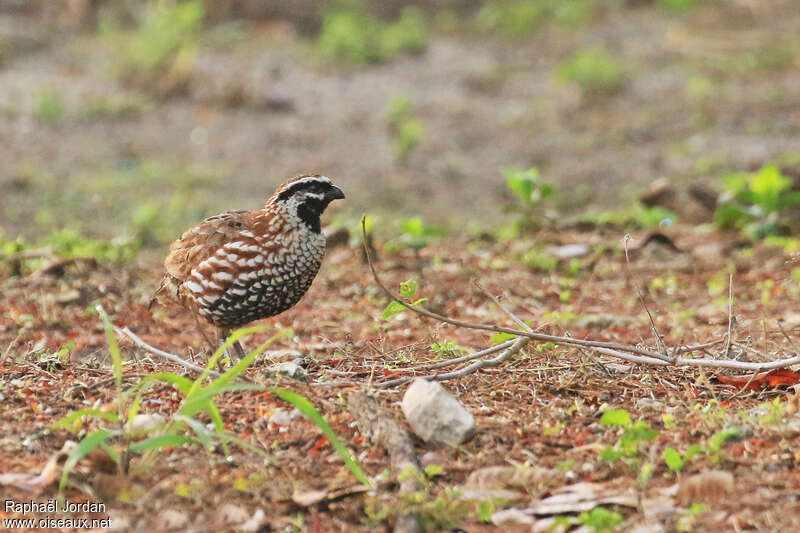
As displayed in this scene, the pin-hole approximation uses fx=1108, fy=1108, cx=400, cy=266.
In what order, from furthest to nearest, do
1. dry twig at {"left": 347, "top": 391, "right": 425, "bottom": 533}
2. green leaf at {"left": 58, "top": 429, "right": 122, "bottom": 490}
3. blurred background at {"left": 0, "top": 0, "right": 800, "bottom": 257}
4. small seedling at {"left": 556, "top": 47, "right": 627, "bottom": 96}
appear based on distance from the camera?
1. small seedling at {"left": 556, "top": 47, "right": 627, "bottom": 96}
2. blurred background at {"left": 0, "top": 0, "right": 800, "bottom": 257}
3. dry twig at {"left": 347, "top": 391, "right": 425, "bottom": 533}
4. green leaf at {"left": 58, "top": 429, "right": 122, "bottom": 490}

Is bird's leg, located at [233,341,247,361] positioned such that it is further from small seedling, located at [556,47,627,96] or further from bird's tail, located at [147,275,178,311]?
small seedling, located at [556,47,627,96]

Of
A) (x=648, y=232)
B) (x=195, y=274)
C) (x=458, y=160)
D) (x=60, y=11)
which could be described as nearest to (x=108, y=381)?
(x=195, y=274)

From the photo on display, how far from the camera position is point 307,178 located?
214 inches

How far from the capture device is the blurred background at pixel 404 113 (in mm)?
9703

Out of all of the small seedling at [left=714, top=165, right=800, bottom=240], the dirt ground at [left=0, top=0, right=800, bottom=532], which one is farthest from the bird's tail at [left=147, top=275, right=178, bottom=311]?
the small seedling at [left=714, top=165, right=800, bottom=240]

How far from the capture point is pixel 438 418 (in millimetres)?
3678

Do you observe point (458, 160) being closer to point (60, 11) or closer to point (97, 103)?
point (97, 103)

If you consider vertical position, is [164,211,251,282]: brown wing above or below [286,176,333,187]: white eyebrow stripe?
below

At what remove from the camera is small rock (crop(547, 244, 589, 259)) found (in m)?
8.19

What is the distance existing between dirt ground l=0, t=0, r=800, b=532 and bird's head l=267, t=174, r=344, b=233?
64cm

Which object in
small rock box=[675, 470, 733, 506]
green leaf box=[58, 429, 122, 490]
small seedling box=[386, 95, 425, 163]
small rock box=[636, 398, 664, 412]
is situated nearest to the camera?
green leaf box=[58, 429, 122, 490]

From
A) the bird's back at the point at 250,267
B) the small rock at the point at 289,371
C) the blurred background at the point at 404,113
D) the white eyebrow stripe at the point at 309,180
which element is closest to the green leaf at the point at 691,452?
the small rock at the point at 289,371

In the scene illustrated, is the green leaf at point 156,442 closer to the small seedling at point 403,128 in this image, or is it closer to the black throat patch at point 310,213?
the black throat patch at point 310,213

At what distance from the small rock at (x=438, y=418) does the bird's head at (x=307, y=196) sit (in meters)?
1.82
